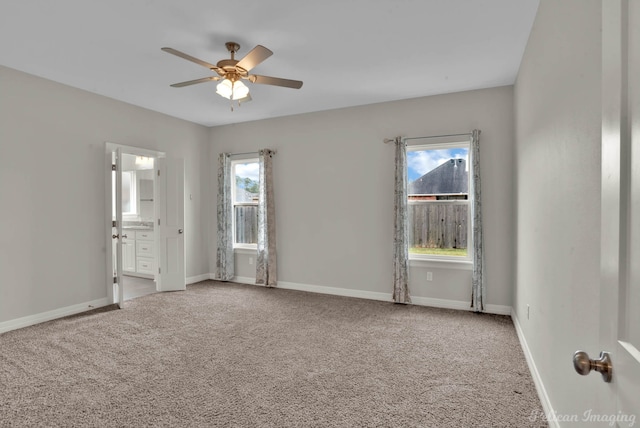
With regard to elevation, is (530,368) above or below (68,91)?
below

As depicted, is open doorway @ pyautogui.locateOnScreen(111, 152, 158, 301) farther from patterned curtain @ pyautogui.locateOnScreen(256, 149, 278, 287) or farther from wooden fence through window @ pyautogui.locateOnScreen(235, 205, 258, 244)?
patterned curtain @ pyautogui.locateOnScreen(256, 149, 278, 287)

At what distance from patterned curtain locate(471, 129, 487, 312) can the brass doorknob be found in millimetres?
3652

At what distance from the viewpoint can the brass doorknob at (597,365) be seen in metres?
0.75

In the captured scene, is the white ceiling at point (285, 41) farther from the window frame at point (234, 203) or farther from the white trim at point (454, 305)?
the white trim at point (454, 305)

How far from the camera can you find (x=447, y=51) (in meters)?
3.28

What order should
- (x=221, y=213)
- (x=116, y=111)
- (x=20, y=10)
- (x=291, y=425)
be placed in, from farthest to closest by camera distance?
1. (x=221, y=213)
2. (x=116, y=111)
3. (x=20, y=10)
4. (x=291, y=425)

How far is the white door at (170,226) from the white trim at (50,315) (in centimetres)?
93

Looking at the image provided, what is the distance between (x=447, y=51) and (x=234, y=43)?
204 cm

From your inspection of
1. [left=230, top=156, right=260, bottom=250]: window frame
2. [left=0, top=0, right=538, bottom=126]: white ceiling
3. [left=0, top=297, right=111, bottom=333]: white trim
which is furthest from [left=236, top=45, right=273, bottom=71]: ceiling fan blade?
[left=0, top=297, right=111, bottom=333]: white trim

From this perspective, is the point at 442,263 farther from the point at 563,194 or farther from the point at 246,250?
the point at 246,250

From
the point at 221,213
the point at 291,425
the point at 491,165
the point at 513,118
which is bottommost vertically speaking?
the point at 291,425

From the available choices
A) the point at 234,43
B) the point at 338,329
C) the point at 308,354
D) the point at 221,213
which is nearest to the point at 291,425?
the point at 308,354

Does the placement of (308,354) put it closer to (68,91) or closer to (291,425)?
(291,425)

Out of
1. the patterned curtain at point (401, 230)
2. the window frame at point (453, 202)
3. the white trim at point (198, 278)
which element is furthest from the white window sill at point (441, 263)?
the white trim at point (198, 278)
